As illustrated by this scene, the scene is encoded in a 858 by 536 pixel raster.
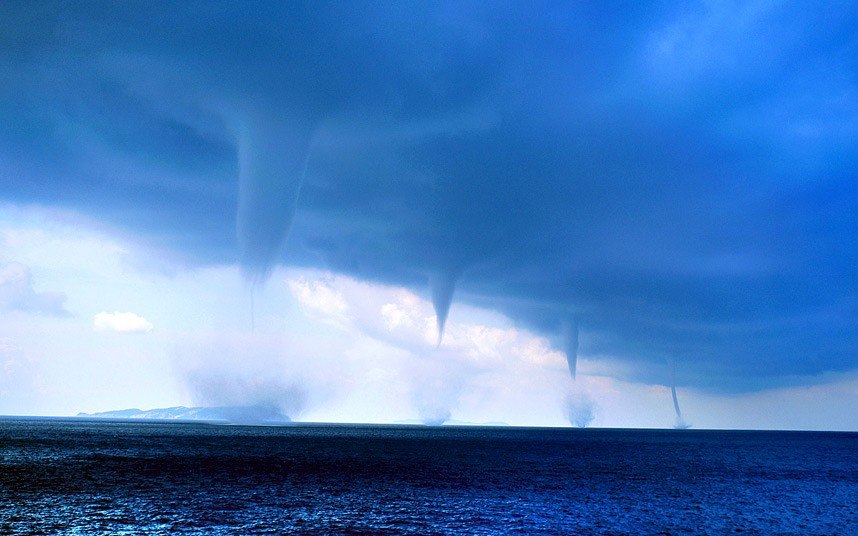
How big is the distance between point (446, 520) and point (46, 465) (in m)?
65.4

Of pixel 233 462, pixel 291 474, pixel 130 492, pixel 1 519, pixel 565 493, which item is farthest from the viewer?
pixel 233 462

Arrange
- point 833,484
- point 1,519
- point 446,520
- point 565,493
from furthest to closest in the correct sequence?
point 833,484
point 565,493
point 446,520
point 1,519

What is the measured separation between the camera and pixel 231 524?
41844 mm

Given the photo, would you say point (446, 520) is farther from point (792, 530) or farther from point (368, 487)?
point (792, 530)

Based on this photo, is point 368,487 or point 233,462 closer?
point 368,487

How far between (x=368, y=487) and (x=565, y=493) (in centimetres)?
2124

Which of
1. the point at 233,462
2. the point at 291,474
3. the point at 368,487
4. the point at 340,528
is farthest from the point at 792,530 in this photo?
the point at 233,462

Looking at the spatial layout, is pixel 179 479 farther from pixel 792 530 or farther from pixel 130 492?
pixel 792 530

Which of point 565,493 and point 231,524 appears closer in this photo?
point 231,524

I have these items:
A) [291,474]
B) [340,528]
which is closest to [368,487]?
[291,474]

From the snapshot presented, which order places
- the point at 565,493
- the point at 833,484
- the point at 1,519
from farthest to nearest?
the point at 833,484, the point at 565,493, the point at 1,519

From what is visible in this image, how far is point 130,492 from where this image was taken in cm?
5672

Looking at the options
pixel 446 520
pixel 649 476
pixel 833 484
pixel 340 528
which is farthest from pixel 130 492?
pixel 833 484

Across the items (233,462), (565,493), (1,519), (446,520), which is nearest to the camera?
(1,519)
